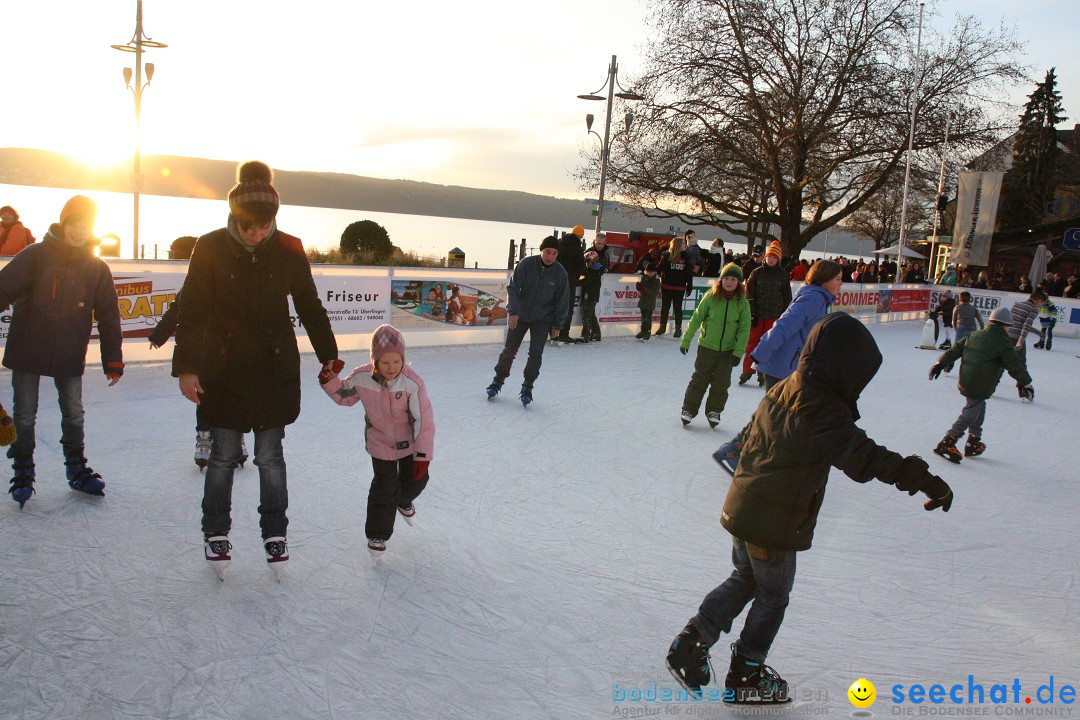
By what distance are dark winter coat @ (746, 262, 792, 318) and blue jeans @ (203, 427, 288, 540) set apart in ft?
19.7

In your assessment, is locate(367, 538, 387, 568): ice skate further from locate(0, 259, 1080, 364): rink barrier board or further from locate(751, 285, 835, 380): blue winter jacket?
locate(0, 259, 1080, 364): rink barrier board

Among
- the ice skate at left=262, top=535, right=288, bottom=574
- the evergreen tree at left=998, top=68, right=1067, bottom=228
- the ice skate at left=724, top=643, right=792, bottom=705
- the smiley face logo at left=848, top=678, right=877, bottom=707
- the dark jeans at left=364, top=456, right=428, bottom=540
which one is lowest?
the smiley face logo at left=848, top=678, right=877, bottom=707

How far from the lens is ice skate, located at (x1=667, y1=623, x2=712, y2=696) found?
2572 millimetres

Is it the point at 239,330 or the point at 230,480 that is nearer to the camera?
the point at 239,330

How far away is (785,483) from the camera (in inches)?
93.7

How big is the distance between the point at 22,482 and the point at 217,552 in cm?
139

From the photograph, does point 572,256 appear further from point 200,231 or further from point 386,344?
point 200,231

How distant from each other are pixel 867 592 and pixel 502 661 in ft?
5.84

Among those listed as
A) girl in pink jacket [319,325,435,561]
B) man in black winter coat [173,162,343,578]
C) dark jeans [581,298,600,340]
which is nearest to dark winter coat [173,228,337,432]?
man in black winter coat [173,162,343,578]

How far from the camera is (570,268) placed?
1052cm

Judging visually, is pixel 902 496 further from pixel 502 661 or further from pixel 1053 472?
pixel 502 661

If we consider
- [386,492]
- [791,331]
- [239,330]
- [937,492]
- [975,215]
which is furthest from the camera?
[975,215]

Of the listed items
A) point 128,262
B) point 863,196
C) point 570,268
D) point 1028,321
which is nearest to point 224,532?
point 128,262

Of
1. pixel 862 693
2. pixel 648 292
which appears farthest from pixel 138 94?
pixel 862 693
